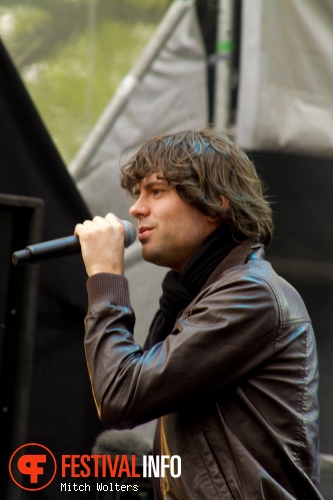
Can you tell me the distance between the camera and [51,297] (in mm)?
3287

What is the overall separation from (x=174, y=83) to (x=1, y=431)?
1901 mm

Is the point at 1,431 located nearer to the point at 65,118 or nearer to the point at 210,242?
the point at 210,242

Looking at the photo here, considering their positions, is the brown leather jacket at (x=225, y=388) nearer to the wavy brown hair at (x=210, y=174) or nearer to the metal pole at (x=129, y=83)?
the wavy brown hair at (x=210, y=174)

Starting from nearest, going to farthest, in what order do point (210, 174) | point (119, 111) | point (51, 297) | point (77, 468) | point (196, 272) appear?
point (196, 272) → point (210, 174) → point (77, 468) → point (51, 297) → point (119, 111)

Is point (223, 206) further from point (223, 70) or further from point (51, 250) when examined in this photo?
point (223, 70)

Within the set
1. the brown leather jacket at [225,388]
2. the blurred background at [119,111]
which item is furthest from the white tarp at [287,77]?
the brown leather jacket at [225,388]

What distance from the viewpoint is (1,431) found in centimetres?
266

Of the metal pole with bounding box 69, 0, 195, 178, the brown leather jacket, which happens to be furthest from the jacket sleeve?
the metal pole with bounding box 69, 0, 195, 178

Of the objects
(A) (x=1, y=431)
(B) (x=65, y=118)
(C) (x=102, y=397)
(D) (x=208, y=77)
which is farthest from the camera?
(D) (x=208, y=77)

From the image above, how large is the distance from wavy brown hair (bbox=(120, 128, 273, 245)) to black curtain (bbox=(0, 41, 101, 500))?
2.85 ft

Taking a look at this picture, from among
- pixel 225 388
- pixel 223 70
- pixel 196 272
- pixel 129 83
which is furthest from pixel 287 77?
pixel 225 388

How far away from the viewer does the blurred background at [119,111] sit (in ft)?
10.6

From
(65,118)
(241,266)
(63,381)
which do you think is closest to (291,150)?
(65,118)

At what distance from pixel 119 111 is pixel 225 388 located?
199 centimetres
